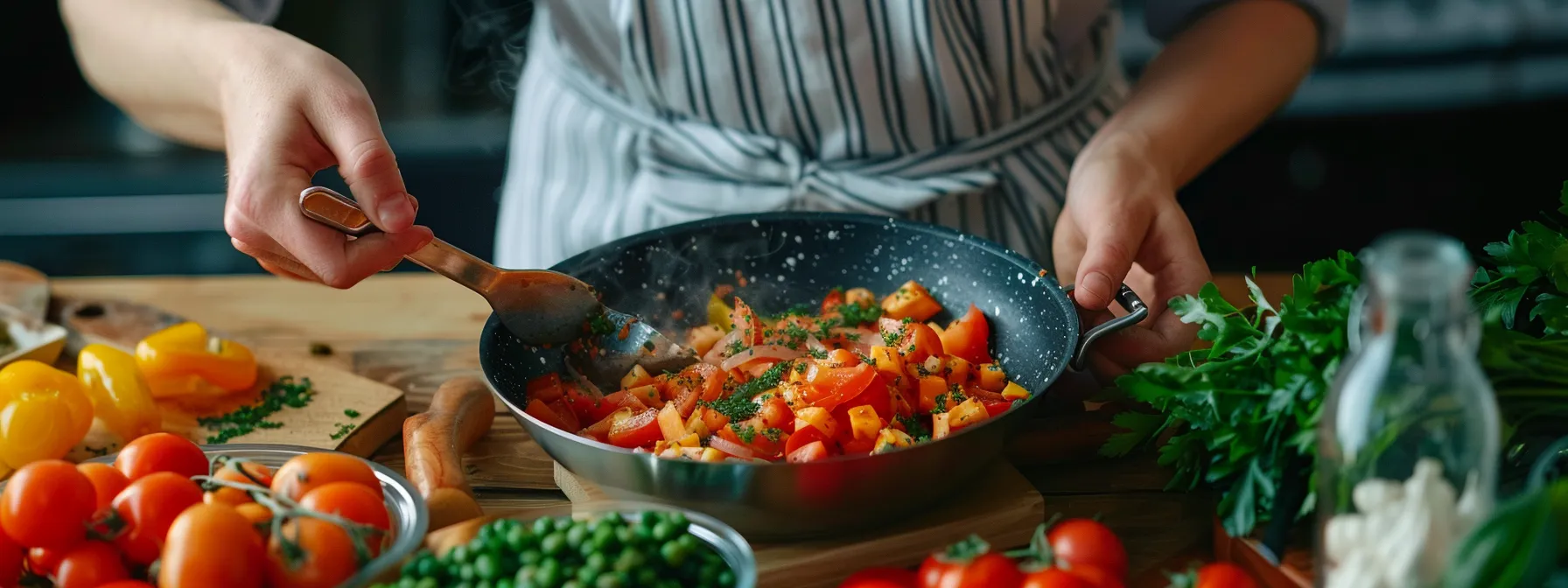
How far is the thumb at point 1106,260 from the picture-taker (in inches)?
52.1

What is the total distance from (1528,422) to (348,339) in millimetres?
1556

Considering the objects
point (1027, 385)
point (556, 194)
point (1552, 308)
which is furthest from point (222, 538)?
→ point (1552, 308)

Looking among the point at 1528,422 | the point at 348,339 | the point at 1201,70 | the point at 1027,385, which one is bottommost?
the point at 348,339

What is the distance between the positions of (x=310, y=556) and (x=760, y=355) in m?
0.61

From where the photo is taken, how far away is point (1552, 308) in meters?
1.21

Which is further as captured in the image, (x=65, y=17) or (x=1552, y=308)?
(x=65, y=17)

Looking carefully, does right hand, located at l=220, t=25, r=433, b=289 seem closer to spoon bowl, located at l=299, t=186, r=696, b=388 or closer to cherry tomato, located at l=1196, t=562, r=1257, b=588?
spoon bowl, located at l=299, t=186, r=696, b=388

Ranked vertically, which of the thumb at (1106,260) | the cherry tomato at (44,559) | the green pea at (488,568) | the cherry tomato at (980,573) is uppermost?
the thumb at (1106,260)

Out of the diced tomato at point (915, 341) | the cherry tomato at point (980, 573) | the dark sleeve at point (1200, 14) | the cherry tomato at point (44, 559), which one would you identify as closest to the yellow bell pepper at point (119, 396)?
the cherry tomato at point (44, 559)

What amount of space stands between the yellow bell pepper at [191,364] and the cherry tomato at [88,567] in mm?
580

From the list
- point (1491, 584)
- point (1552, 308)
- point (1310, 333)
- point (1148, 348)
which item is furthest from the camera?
point (1148, 348)

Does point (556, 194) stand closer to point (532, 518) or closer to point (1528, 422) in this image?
point (532, 518)

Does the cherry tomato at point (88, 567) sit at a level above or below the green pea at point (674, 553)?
below

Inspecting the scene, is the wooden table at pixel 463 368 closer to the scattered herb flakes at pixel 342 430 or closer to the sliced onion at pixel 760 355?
the scattered herb flakes at pixel 342 430
